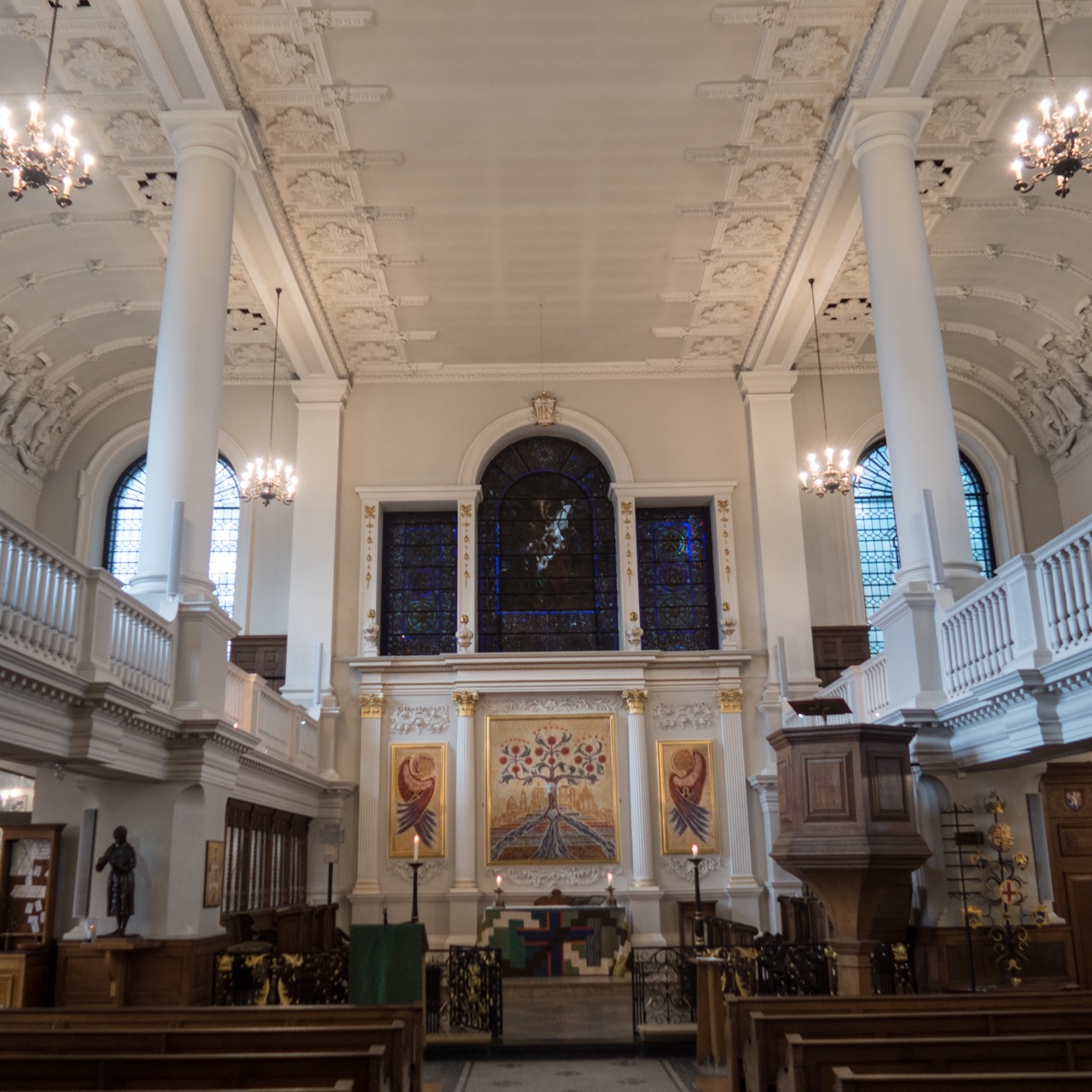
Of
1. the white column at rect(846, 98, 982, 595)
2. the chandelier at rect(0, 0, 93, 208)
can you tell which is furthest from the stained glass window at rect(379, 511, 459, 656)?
the chandelier at rect(0, 0, 93, 208)

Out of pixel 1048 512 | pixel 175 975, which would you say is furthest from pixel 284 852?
pixel 1048 512

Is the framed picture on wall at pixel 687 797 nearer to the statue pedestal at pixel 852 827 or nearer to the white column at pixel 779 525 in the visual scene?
the white column at pixel 779 525

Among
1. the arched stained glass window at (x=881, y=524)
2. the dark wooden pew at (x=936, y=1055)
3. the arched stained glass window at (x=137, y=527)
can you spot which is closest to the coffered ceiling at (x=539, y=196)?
the arched stained glass window at (x=137, y=527)

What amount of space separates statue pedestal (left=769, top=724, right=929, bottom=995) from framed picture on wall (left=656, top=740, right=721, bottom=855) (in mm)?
7442

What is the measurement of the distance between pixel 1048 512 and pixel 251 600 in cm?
1257

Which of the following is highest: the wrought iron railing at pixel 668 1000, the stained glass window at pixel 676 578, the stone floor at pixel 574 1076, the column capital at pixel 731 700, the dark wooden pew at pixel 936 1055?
the stained glass window at pixel 676 578

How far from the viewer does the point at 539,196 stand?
14195 millimetres

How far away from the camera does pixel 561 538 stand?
1855 centimetres

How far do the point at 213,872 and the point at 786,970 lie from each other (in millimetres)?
4982

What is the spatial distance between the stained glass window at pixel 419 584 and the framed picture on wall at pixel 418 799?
168cm

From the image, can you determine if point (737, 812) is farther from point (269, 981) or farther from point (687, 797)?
point (269, 981)

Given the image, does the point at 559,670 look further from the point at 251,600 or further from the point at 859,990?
the point at 859,990

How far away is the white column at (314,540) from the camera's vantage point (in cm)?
1686

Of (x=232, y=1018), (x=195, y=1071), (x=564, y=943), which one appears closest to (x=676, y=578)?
(x=564, y=943)
